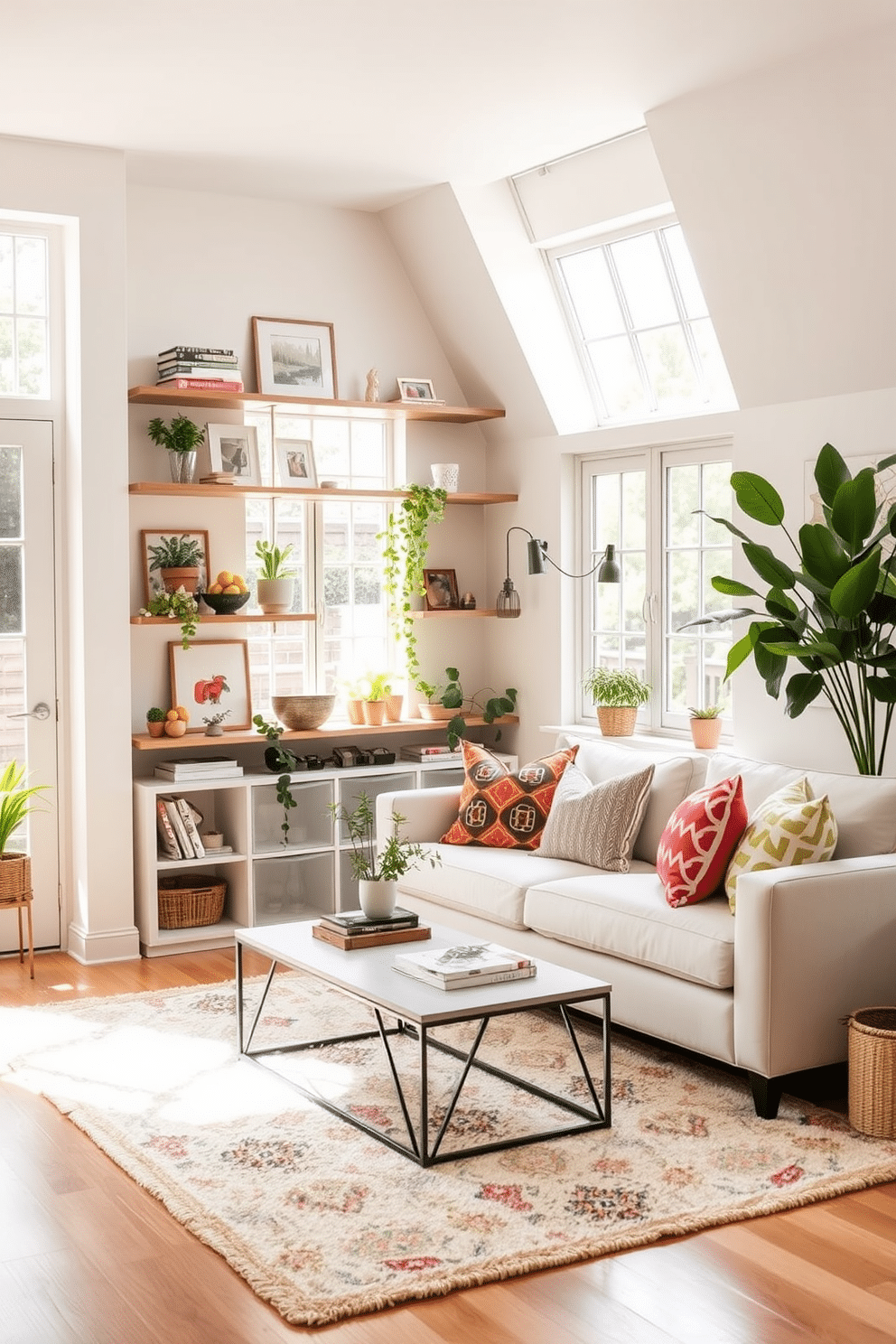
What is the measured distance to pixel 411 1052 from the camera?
4.40 m

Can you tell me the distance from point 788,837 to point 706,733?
58.4 inches

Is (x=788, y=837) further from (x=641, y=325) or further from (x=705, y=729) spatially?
(x=641, y=325)

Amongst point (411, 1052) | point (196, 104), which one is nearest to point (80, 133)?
point (196, 104)

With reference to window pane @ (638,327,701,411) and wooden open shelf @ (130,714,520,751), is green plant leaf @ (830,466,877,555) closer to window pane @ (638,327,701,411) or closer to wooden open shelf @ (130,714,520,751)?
window pane @ (638,327,701,411)

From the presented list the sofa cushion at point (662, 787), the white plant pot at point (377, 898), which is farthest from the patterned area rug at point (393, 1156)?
the sofa cushion at point (662, 787)

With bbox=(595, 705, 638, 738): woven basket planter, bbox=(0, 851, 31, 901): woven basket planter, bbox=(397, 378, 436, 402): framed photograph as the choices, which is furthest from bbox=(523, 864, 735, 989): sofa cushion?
bbox=(397, 378, 436, 402): framed photograph

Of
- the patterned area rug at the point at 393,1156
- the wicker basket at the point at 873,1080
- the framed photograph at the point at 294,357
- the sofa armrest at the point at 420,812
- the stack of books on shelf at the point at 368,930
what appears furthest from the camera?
the framed photograph at the point at 294,357

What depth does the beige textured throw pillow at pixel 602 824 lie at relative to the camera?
487 centimetres

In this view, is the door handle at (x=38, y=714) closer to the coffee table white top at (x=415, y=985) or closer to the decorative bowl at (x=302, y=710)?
the decorative bowl at (x=302, y=710)

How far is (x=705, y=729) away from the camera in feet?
18.1

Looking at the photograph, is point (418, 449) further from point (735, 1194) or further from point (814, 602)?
point (735, 1194)

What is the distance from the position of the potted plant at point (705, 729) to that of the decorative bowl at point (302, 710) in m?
1.54

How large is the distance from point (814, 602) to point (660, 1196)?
195 cm

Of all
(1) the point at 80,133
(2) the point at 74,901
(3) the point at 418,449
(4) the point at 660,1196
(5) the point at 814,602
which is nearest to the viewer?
(4) the point at 660,1196
